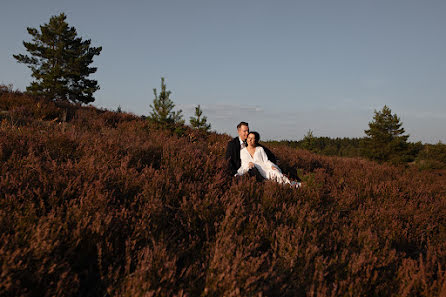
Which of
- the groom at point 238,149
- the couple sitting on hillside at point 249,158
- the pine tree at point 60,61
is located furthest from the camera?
the pine tree at point 60,61

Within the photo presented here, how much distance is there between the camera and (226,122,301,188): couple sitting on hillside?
5.28 meters

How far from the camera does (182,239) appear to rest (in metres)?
2.31

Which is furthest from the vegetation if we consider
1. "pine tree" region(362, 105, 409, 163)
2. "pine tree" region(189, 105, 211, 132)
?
"pine tree" region(189, 105, 211, 132)

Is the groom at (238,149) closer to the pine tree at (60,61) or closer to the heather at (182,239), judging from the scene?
the heather at (182,239)

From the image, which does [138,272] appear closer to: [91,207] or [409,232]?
[91,207]

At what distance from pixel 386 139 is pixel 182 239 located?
39752 mm

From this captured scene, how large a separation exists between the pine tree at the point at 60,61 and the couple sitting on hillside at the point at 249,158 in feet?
60.2

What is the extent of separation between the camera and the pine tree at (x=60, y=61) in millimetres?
19422

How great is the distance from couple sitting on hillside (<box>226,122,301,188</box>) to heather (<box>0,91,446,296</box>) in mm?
1156

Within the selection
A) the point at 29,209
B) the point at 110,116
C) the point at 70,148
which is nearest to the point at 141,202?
the point at 29,209

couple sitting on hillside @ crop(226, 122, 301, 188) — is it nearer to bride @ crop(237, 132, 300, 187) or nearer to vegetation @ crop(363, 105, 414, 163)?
bride @ crop(237, 132, 300, 187)

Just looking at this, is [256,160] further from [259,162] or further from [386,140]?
[386,140]

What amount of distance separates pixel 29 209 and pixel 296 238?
2.17 metres

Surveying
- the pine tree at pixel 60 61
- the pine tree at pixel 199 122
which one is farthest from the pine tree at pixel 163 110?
the pine tree at pixel 60 61
